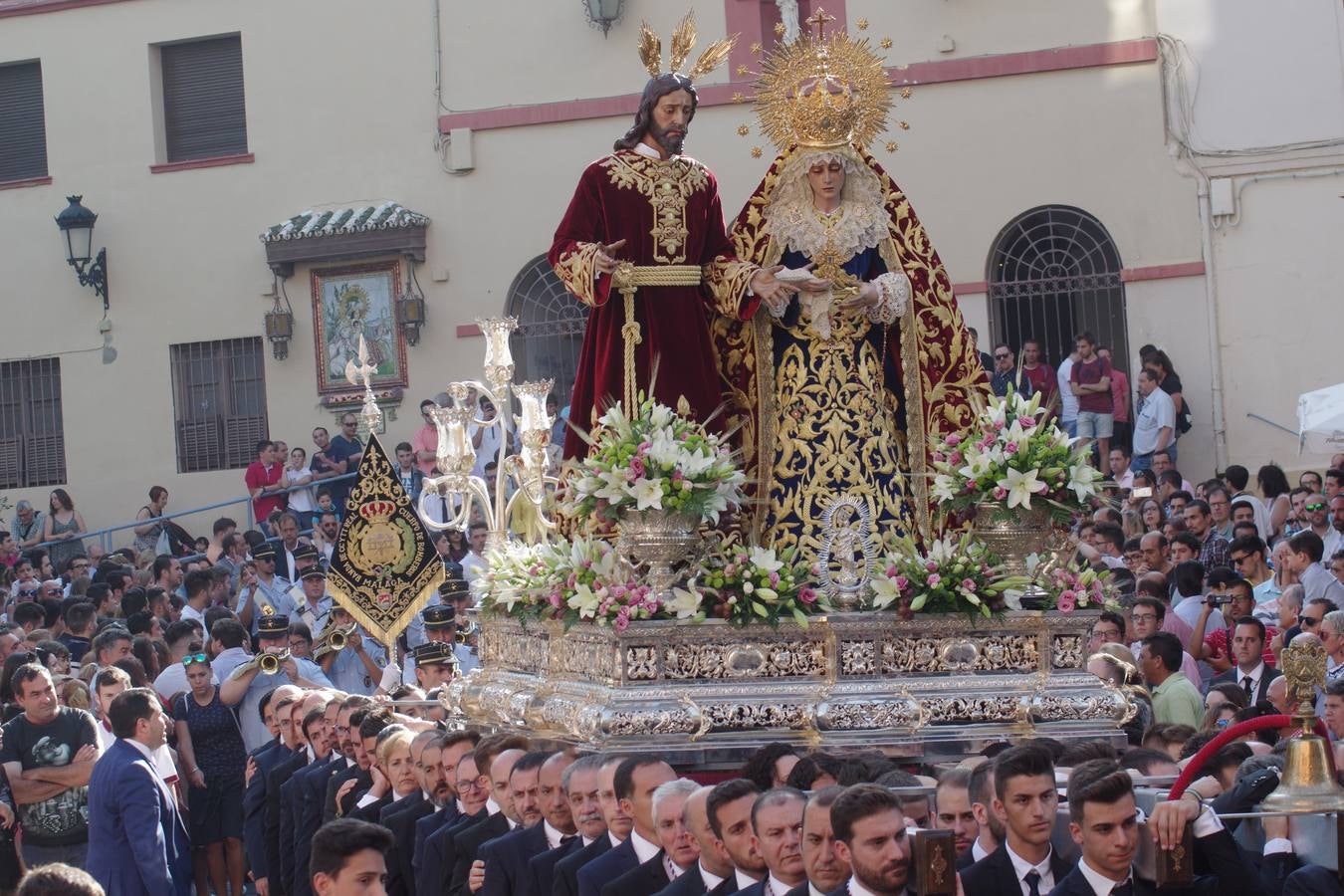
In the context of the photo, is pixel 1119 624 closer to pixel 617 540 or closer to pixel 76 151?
pixel 617 540

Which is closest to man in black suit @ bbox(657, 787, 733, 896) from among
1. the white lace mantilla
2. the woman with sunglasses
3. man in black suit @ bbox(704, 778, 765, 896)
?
man in black suit @ bbox(704, 778, 765, 896)

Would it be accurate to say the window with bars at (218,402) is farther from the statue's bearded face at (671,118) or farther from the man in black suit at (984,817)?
the man in black suit at (984,817)

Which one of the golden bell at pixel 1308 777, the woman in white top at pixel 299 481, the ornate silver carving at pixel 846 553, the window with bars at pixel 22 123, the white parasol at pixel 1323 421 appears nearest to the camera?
the golden bell at pixel 1308 777

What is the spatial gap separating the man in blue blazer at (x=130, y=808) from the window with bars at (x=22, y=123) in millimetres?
14165

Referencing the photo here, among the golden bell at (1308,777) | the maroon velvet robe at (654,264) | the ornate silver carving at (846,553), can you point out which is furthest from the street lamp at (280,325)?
the golden bell at (1308,777)

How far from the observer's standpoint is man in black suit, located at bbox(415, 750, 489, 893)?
794cm

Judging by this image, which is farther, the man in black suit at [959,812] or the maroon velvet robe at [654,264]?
the maroon velvet robe at [654,264]

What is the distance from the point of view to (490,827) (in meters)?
7.83

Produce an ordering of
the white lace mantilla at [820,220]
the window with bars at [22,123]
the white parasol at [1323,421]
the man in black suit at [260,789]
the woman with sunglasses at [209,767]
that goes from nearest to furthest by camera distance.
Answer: the white lace mantilla at [820,220], the man in black suit at [260,789], the woman with sunglasses at [209,767], the white parasol at [1323,421], the window with bars at [22,123]

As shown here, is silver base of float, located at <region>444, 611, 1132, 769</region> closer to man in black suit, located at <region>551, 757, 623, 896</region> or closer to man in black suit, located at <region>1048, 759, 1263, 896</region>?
man in black suit, located at <region>551, 757, 623, 896</region>

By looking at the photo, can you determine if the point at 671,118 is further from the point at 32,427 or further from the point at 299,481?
the point at 32,427

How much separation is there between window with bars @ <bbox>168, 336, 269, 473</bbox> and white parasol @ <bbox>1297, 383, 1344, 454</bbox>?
1071 centimetres

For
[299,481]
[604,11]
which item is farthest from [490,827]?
[604,11]

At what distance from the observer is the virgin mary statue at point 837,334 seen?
28.1ft
